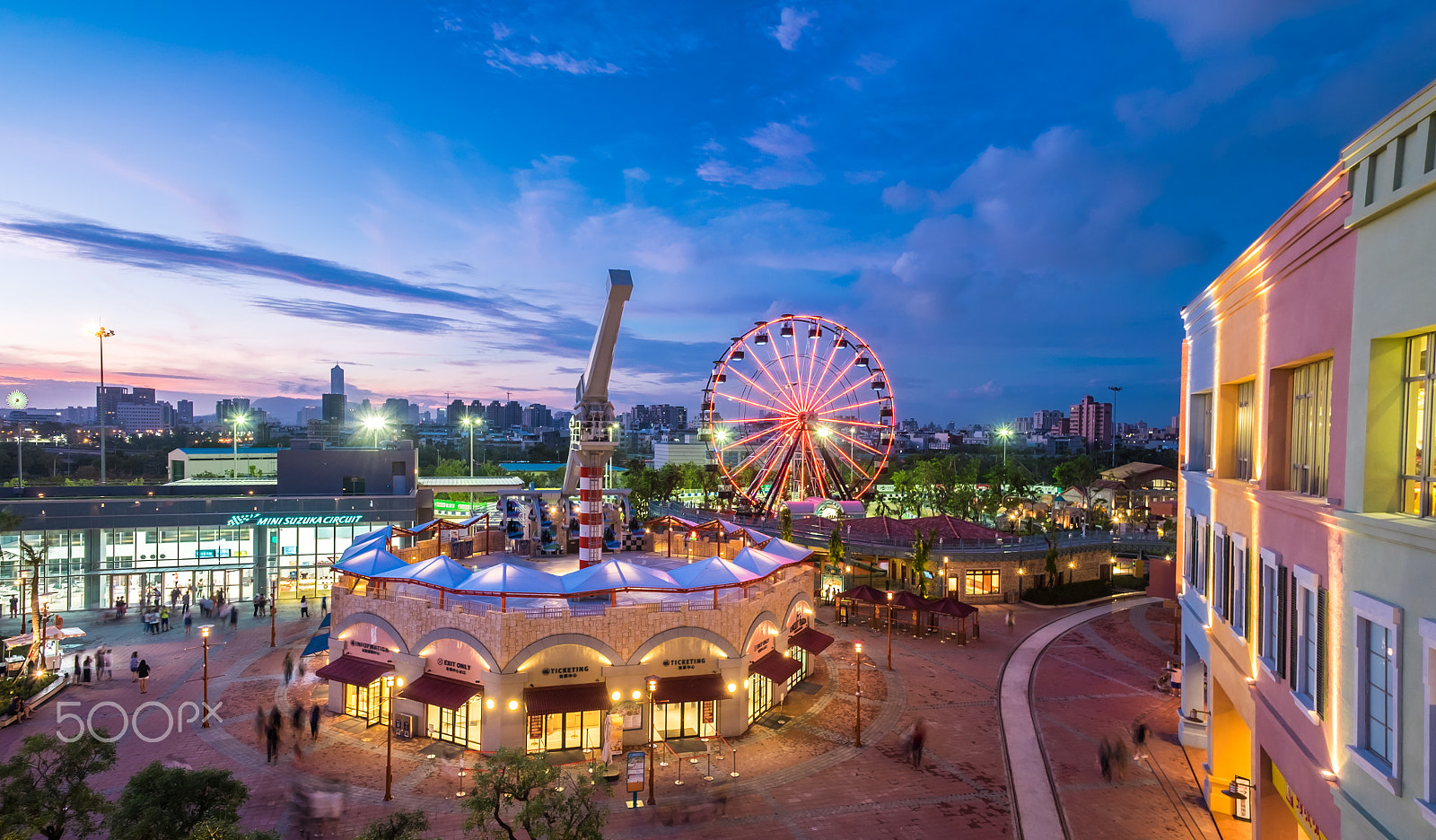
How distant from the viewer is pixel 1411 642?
7.16m

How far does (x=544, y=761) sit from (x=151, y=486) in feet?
154

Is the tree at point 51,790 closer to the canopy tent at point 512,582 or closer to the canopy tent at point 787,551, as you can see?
the canopy tent at point 512,582

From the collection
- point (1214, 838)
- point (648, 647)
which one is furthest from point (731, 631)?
point (1214, 838)

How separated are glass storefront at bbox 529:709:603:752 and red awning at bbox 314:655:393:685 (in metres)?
5.44

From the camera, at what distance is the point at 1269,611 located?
39.9ft

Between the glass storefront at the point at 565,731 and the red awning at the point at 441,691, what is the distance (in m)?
2.02

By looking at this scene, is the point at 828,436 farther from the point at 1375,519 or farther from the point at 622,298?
the point at 1375,519

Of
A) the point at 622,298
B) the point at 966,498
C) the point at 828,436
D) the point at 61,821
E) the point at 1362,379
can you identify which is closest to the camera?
the point at 1362,379

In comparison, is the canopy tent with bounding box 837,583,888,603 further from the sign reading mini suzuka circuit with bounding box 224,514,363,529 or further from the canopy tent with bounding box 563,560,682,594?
the sign reading mini suzuka circuit with bounding box 224,514,363,529

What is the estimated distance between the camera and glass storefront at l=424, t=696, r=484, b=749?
843 inches

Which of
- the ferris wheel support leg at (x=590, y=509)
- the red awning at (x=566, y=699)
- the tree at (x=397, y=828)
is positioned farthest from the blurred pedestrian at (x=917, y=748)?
the tree at (x=397, y=828)

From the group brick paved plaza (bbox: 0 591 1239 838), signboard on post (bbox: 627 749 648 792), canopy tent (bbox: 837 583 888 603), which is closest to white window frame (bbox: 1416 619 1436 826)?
brick paved plaza (bbox: 0 591 1239 838)

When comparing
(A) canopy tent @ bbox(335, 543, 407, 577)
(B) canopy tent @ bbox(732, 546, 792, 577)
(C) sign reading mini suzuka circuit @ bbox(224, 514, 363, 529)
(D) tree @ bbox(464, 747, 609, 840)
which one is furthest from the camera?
(C) sign reading mini suzuka circuit @ bbox(224, 514, 363, 529)

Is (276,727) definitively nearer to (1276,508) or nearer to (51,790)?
(51,790)
